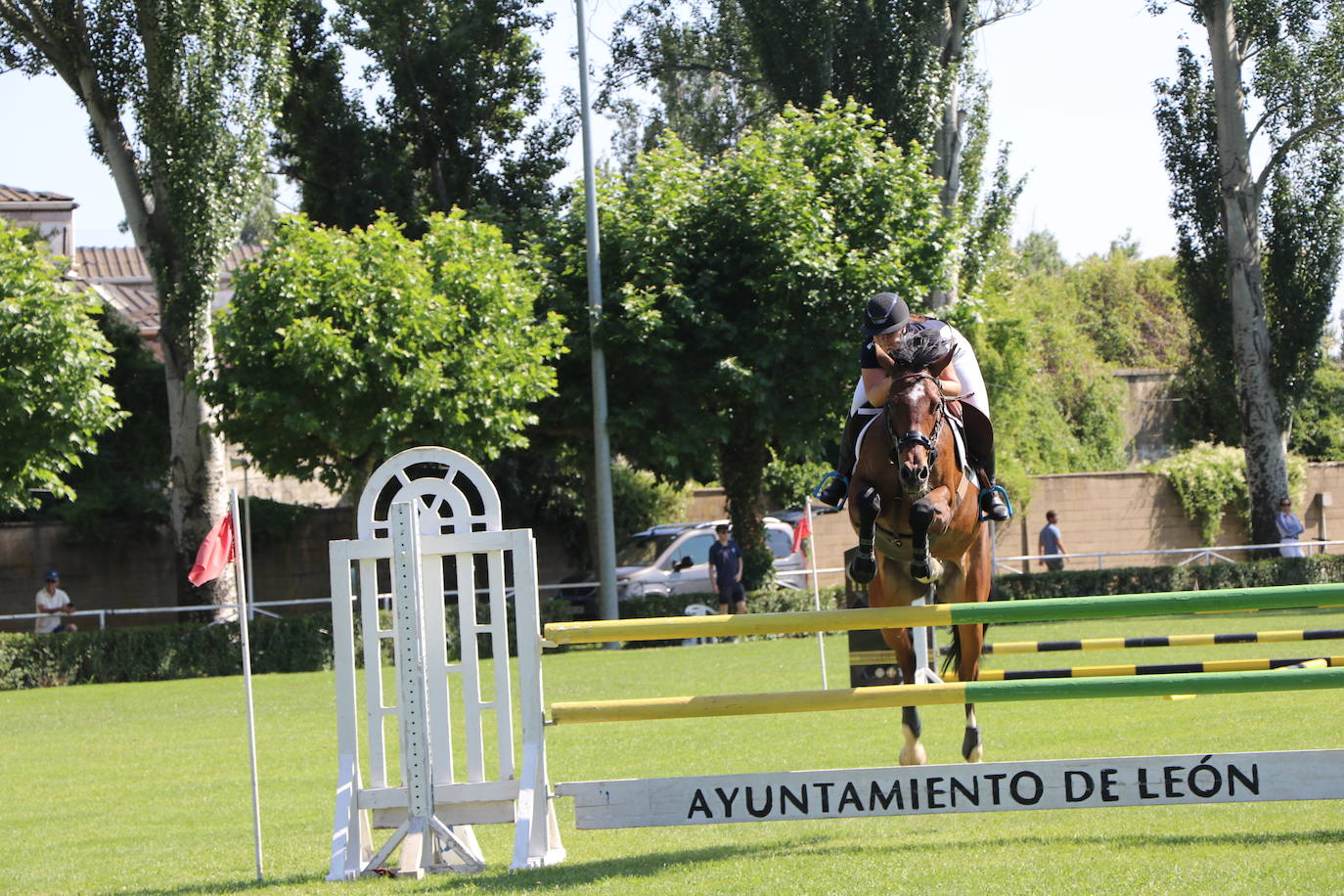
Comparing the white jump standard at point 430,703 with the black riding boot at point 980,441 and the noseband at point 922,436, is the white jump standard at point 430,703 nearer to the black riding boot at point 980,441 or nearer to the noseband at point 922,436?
the noseband at point 922,436

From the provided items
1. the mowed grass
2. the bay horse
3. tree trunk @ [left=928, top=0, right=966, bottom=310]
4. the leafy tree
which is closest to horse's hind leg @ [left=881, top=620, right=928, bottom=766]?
the bay horse

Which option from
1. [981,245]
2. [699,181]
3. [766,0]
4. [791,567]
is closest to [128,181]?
[699,181]

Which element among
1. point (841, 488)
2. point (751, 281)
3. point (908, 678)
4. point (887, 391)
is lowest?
point (908, 678)

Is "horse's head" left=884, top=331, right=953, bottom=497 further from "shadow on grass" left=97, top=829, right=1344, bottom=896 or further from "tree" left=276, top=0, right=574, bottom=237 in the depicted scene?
"tree" left=276, top=0, right=574, bottom=237

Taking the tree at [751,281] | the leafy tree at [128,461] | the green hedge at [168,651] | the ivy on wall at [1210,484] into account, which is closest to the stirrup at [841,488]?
the green hedge at [168,651]

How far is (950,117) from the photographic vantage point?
3062cm

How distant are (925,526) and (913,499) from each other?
0.58ft

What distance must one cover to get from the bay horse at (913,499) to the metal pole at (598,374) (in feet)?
56.0

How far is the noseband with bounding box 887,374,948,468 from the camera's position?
722cm

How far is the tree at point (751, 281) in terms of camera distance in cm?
2514

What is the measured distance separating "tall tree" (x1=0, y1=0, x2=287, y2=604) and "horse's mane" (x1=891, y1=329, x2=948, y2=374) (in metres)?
18.2

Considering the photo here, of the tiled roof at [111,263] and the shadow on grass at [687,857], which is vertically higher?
the tiled roof at [111,263]

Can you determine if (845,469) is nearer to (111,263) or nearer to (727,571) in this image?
(727,571)

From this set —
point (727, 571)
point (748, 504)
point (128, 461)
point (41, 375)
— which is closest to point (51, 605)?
point (41, 375)
